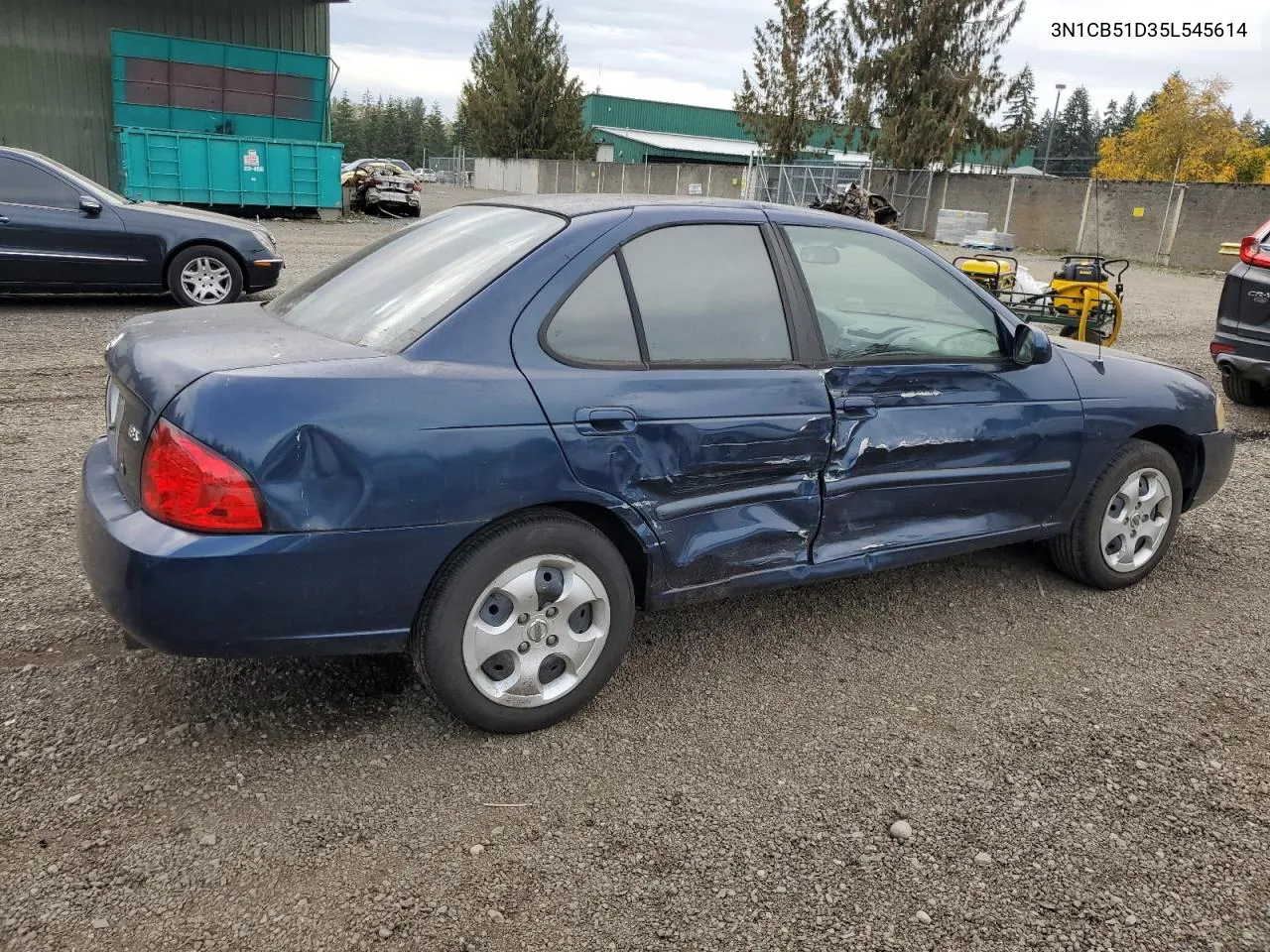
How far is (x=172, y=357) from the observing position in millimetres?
2828

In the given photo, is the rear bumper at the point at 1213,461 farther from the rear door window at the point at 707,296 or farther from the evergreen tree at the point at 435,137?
the evergreen tree at the point at 435,137

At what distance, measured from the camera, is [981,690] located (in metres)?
3.47

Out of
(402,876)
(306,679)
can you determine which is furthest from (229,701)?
(402,876)

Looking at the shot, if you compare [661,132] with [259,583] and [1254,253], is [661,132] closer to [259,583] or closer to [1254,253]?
[1254,253]

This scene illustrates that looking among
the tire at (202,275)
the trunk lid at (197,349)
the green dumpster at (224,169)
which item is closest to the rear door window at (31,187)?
the tire at (202,275)

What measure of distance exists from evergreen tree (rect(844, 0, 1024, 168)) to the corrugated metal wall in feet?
71.3

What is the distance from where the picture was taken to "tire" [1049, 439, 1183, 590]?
418 centimetres

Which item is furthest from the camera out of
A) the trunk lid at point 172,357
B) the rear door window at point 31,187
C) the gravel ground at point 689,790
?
the rear door window at point 31,187

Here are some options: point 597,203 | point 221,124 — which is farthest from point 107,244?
point 221,124

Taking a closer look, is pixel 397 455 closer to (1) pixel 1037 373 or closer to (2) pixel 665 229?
(2) pixel 665 229

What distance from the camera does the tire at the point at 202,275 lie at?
9648 mm

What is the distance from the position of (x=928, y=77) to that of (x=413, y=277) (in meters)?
35.9

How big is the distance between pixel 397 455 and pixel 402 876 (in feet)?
3.42

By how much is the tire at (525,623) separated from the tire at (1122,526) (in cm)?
220
